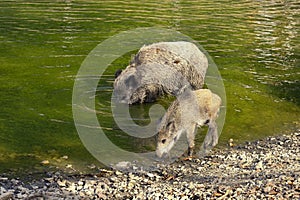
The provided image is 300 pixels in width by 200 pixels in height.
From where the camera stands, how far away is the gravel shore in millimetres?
12812

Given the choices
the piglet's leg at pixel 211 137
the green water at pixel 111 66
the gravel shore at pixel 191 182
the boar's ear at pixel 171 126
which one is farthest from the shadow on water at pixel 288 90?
the boar's ear at pixel 171 126

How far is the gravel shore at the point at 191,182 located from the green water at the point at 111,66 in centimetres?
117

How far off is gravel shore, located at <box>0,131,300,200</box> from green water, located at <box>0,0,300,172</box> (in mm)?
1173

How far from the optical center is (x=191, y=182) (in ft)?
45.3

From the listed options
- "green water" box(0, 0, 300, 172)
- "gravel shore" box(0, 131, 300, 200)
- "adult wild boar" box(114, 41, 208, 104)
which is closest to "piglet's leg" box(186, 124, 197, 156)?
"gravel shore" box(0, 131, 300, 200)

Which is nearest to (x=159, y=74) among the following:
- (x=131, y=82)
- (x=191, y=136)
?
(x=131, y=82)

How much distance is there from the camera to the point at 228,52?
2894 cm

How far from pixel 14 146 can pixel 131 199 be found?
456 centimetres

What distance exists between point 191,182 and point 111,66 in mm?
12123

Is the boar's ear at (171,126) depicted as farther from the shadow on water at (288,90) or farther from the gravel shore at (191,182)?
the shadow on water at (288,90)

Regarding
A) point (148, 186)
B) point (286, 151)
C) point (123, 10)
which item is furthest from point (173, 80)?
point (123, 10)

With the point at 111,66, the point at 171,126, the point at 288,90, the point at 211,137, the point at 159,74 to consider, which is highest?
the point at 171,126

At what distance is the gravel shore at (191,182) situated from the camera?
42.0 ft

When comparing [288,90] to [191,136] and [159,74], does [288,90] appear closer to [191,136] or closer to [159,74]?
[159,74]
